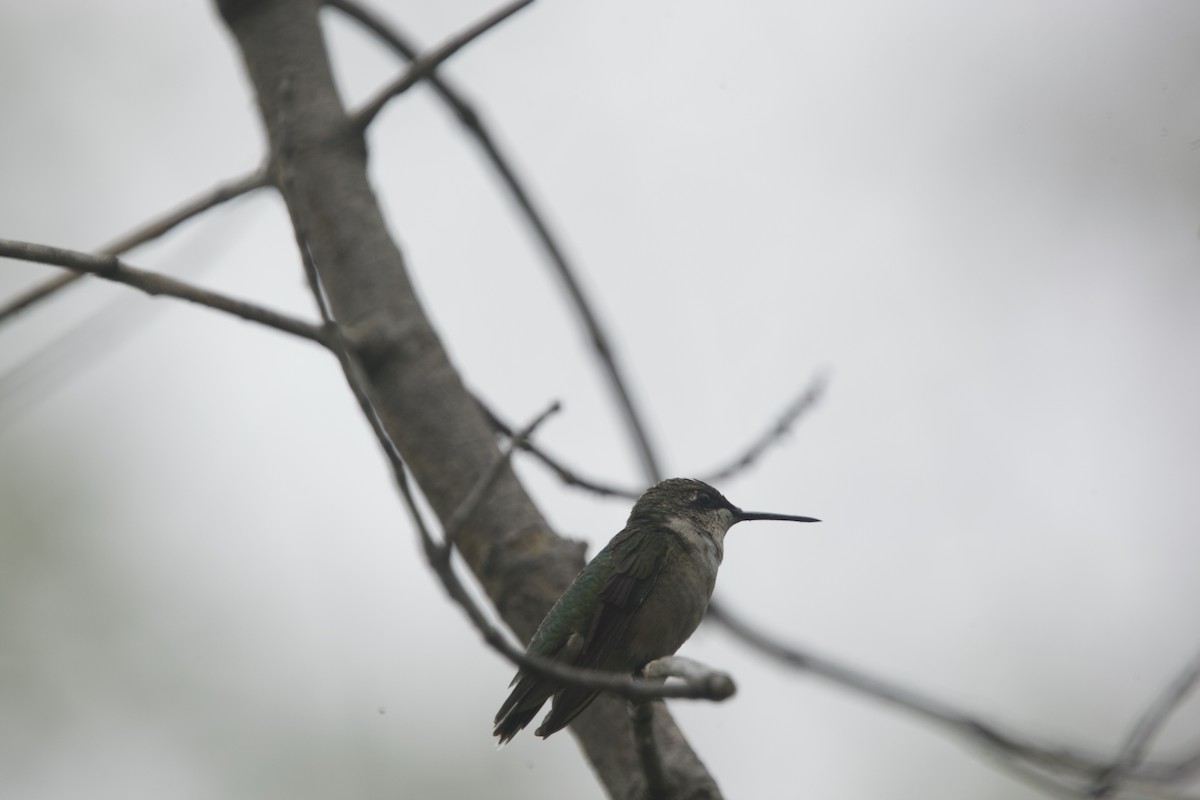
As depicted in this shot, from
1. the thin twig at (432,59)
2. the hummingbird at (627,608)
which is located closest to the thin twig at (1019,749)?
the hummingbird at (627,608)

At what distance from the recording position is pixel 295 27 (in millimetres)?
5043

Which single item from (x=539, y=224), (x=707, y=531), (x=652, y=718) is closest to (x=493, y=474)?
(x=652, y=718)

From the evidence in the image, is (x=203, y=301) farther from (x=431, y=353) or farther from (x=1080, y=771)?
(x=1080, y=771)

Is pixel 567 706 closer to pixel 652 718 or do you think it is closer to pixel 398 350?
pixel 652 718

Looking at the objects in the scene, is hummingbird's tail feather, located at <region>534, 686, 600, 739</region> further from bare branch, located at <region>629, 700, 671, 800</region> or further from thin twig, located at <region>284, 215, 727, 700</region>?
thin twig, located at <region>284, 215, 727, 700</region>

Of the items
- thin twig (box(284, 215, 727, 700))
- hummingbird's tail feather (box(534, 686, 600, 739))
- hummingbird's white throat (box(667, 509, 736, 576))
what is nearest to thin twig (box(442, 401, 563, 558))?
thin twig (box(284, 215, 727, 700))

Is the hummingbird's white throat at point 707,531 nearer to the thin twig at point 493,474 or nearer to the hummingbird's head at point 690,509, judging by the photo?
the hummingbird's head at point 690,509

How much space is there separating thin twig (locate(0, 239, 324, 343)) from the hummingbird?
1.16 meters

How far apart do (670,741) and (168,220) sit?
8.46 feet

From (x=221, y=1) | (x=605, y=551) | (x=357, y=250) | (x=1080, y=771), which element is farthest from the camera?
(x=221, y=1)

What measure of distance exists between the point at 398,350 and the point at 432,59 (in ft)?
3.28

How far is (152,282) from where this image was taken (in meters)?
3.37

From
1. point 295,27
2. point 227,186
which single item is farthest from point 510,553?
point 295,27

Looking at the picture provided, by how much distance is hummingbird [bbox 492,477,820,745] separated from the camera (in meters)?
3.80
